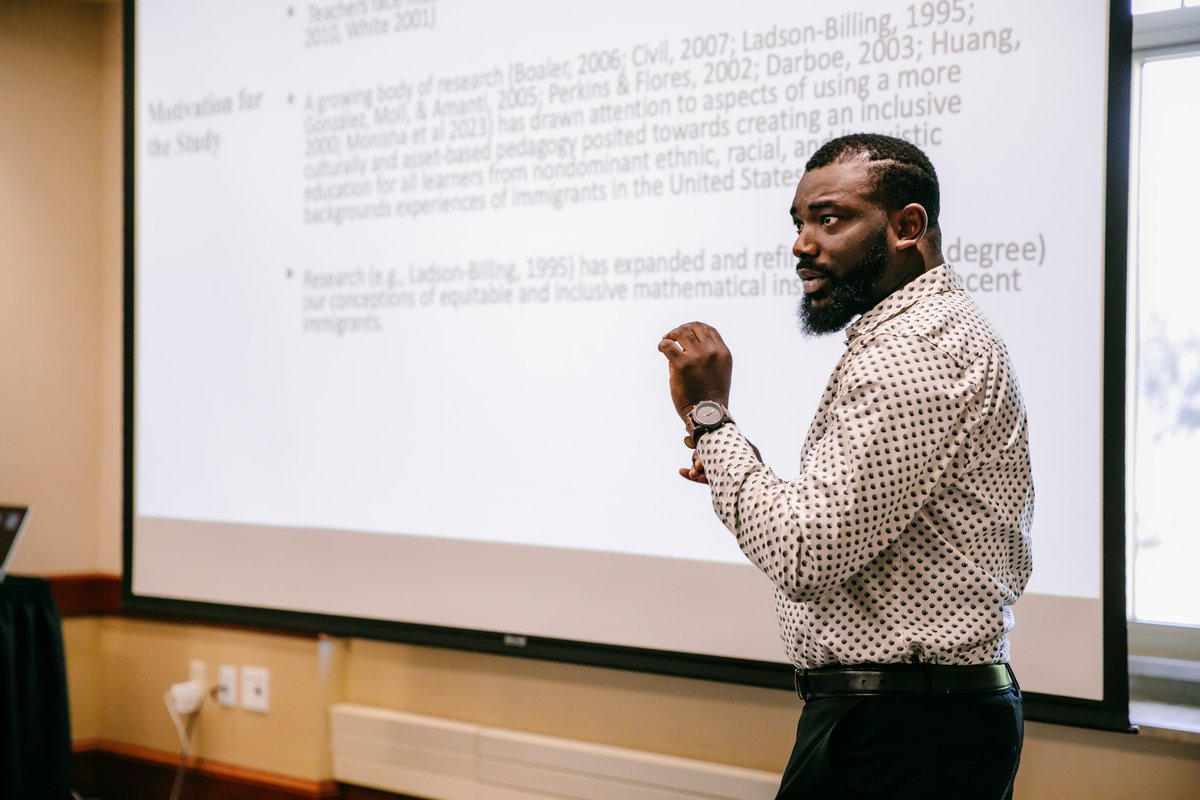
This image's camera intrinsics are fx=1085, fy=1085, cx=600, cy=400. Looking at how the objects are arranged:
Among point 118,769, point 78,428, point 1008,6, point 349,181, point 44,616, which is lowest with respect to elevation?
point 118,769

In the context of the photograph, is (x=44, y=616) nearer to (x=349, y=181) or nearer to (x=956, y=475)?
(x=349, y=181)

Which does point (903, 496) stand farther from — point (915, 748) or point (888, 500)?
point (915, 748)

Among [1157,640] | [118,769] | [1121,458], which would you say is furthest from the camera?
[118,769]

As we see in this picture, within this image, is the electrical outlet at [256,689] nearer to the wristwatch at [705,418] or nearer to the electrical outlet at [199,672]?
the electrical outlet at [199,672]

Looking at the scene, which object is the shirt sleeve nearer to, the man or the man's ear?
the man

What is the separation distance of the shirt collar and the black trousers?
48cm

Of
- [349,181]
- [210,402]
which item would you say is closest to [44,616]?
[210,402]

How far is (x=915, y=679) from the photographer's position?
54.1 inches

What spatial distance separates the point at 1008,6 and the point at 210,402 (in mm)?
2146

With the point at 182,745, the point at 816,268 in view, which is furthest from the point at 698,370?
the point at 182,745

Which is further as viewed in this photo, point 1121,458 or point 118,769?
point 118,769

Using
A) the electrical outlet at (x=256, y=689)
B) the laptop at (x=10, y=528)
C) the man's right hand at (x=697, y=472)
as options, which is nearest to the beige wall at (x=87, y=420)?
the electrical outlet at (x=256, y=689)

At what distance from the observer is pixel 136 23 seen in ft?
10.00

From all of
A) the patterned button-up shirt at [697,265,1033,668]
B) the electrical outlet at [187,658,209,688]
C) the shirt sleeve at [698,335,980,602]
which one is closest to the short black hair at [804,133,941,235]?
the patterned button-up shirt at [697,265,1033,668]
